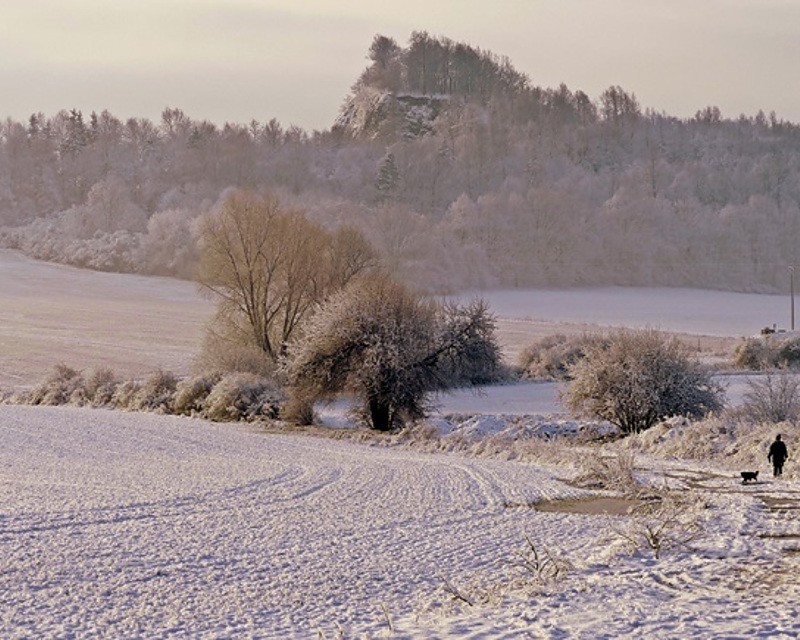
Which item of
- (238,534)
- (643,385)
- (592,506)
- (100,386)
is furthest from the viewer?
(100,386)

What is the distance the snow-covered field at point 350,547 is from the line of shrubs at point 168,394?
642 centimetres

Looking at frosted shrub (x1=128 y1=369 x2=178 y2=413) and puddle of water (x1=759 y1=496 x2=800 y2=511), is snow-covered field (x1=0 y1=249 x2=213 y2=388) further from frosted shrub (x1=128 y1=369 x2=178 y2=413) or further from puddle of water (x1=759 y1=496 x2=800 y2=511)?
puddle of water (x1=759 y1=496 x2=800 y2=511)

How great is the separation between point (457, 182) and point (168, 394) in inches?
3952

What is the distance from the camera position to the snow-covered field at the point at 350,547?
11469mm

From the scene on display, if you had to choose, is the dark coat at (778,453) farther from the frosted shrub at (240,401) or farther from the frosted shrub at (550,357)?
the frosted shrub at (550,357)

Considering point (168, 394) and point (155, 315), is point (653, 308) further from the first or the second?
point (168, 394)

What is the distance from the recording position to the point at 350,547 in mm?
16094

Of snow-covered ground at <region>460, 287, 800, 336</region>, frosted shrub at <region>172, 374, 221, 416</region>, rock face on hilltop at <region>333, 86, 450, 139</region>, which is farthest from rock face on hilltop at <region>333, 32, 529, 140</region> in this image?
frosted shrub at <region>172, 374, 221, 416</region>

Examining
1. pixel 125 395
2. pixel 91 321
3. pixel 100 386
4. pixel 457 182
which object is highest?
pixel 457 182

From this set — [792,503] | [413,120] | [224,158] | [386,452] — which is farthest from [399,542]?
[413,120]

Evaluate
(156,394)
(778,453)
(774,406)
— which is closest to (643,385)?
(774,406)

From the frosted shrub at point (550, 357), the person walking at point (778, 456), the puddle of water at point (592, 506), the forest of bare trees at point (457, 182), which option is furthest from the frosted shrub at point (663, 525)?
the forest of bare trees at point (457, 182)

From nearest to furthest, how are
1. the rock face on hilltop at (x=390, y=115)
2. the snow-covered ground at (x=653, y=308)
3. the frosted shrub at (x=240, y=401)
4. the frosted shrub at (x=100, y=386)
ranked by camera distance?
the frosted shrub at (x=240, y=401)
the frosted shrub at (x=100, y=386)
the snow-covered ground at (x=653, y=308)
the rock face on hilltop at (x=390, y=115)

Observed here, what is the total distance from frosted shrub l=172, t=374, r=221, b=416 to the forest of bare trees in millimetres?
52453
